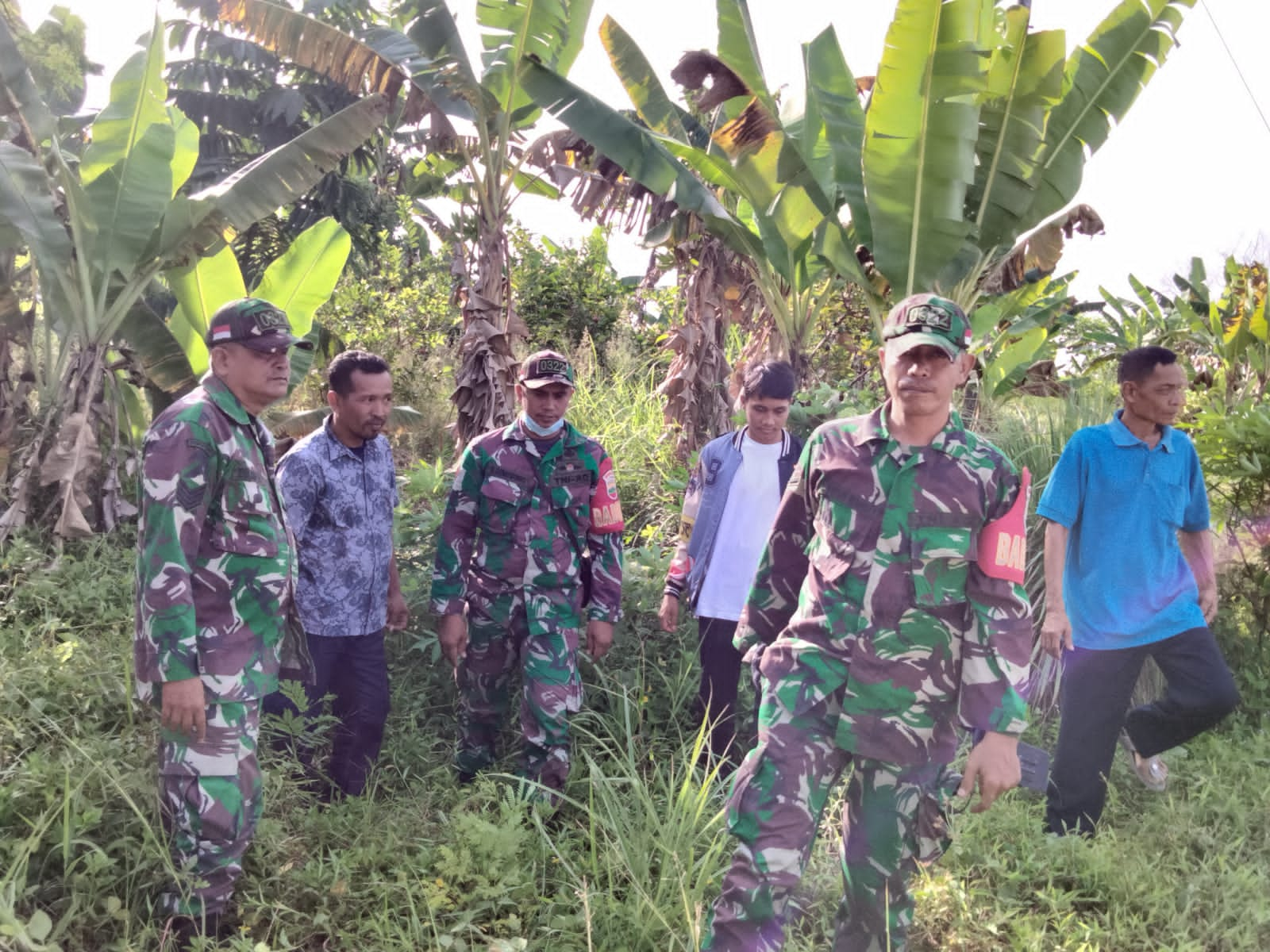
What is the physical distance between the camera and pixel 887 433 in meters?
2.45

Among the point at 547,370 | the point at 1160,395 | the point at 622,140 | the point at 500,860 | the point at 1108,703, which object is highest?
the point at 622,140

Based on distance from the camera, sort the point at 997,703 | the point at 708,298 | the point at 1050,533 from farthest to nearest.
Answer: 1. the point at 708,298
2. the point at 1050,533
3. the point at 997,703

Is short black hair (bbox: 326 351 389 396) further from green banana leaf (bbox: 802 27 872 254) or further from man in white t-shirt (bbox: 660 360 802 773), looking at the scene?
green banana leaf (bbox: 802 27 872 254)

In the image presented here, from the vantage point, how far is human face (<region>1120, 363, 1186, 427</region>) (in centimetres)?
352

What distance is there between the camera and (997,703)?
226cm

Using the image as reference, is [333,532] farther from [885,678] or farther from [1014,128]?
[1014,128]

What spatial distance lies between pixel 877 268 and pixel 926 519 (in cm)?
421

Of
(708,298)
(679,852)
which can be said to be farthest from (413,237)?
(679,852)

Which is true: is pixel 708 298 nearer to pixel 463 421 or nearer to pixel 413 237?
pixel 463 421

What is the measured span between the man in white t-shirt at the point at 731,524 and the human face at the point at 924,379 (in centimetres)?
143

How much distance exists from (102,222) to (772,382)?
4.51 metres

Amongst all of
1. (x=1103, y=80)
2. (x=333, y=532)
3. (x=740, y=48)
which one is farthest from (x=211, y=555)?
(x=1103, y=80)

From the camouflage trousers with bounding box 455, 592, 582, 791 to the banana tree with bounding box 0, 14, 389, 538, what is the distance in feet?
11.0

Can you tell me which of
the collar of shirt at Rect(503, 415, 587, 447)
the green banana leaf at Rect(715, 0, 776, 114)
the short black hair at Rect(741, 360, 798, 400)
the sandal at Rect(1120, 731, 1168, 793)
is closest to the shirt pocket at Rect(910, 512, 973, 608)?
the short black hair at Rect(741, 360, 798, 400)
